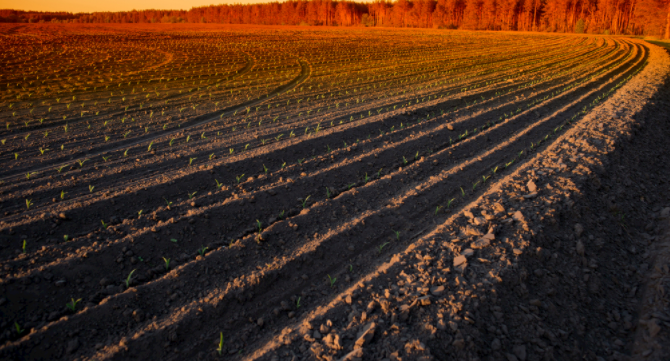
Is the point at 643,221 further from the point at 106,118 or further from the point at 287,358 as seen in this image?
the point at 106,118

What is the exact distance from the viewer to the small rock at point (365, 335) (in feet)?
8.80

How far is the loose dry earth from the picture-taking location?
294 centimetres

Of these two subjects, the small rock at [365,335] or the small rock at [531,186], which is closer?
the small rock at [365,335]

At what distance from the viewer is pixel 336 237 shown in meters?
4.29

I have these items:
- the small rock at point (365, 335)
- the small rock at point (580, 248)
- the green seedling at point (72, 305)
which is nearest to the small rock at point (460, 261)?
the small rock at point (365, 335)

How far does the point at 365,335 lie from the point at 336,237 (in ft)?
5.45

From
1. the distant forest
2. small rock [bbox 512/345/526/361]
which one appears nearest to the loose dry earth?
small rock [bbox 512/345/526/361]

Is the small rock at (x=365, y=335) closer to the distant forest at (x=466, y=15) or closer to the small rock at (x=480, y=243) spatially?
the small rock at (x=480, y=243)

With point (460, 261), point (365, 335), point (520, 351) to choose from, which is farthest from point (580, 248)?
point (365, 335)

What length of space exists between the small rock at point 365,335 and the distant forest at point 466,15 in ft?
228

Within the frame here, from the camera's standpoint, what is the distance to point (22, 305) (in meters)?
3.21

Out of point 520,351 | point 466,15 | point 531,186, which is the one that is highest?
point 466,15

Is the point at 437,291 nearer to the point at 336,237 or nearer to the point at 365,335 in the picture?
the point at 365,335

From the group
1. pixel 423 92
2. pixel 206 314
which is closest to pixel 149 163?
pixel 206 314
